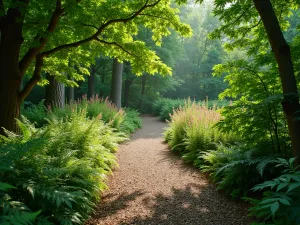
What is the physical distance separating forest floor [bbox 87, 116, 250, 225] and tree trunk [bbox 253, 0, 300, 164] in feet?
4.27

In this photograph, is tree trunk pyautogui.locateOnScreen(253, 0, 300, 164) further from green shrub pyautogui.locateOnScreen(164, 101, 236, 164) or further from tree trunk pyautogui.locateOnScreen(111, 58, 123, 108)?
tree trunk pyautogui.locateOnScreen(111, 58, 123, 108)

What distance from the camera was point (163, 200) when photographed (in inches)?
143

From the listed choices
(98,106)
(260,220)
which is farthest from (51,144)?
(98,106)

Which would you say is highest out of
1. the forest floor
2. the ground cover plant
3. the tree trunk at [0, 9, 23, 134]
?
the tree trunk at [0, 9, 23, 134]

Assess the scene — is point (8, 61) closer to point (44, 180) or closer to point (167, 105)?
point (44, 180)

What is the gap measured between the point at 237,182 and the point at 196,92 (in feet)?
99.0

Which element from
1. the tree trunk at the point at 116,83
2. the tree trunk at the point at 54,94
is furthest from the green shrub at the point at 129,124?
the tree trunk at the point at 54,94

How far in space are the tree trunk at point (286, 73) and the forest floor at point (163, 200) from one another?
1303mm

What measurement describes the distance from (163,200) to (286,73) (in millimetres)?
2504

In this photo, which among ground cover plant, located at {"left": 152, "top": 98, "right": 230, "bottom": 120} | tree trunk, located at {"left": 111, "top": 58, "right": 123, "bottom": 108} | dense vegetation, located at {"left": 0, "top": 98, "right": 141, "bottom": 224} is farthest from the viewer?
ground cover plant, located at {"left": 152, "top": 98, "right": 230, "bottom": 120}

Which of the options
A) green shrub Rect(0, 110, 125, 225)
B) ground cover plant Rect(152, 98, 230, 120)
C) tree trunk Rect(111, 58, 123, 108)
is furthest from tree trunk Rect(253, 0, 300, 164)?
ground cover plant Rect(152, 98, 230, 120)

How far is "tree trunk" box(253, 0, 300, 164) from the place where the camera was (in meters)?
2.51

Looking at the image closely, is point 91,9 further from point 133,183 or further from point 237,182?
point 237,182

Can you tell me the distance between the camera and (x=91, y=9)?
4.44 m
